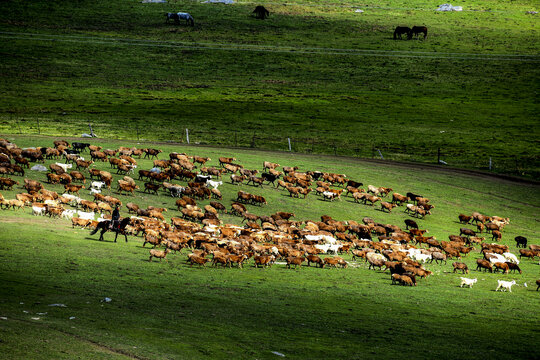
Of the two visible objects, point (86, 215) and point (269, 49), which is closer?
point (86, 215)

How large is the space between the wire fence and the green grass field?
36.2 metres

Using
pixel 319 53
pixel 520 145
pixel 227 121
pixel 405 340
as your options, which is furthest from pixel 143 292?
pixel 319 53

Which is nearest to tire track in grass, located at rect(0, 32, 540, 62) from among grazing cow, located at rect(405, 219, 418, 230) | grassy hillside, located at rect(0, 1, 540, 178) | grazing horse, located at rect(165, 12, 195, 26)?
grassy hillside, located at rect(0, 1, 540, 178)

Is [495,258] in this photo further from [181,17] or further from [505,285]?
[181,17]

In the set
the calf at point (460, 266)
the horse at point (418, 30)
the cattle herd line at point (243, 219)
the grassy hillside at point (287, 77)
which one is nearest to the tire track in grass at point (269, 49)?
the grassy hillside at point (287, 77)

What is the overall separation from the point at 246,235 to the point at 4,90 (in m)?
72.4

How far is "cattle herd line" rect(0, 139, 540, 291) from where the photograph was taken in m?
28.4

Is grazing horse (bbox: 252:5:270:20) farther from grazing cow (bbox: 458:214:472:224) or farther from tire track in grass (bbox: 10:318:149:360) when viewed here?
tire track in grass (bbox: 10:318:149:360)

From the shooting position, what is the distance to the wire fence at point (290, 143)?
221ft

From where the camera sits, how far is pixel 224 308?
20453 mm

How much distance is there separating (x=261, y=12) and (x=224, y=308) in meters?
130

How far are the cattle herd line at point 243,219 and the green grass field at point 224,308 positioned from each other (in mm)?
800

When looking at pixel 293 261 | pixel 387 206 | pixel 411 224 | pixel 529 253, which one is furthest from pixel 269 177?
pixel 293 261

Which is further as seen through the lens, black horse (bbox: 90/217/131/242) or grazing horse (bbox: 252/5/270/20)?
grazing horse (bbox: 252/5/270/20)
